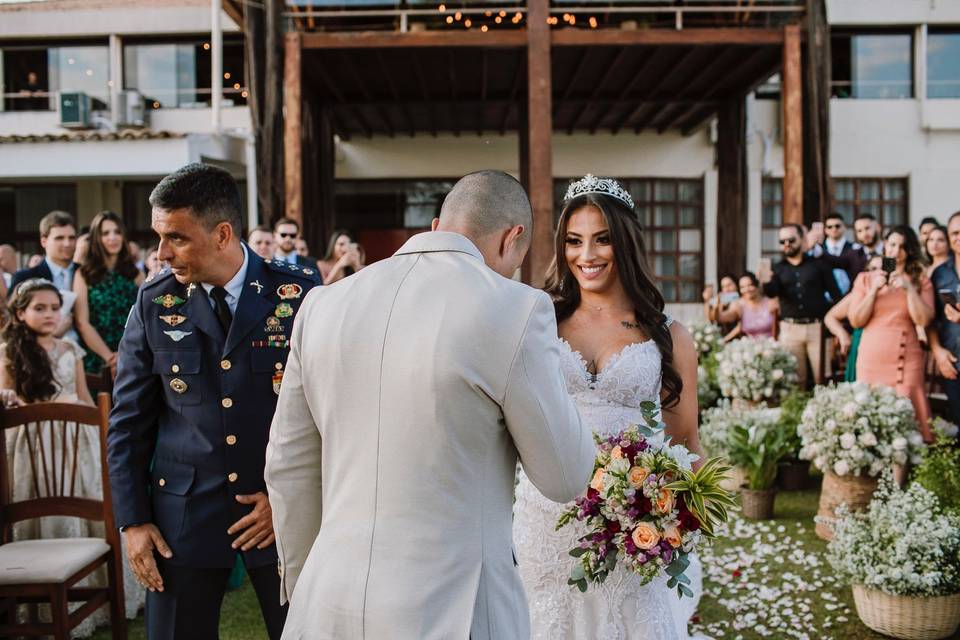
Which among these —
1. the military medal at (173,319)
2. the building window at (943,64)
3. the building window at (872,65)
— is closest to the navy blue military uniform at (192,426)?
the military medal at (173,319)

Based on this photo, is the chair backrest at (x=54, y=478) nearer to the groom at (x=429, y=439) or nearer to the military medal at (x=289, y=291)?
the military medal at (x=289, y=291)

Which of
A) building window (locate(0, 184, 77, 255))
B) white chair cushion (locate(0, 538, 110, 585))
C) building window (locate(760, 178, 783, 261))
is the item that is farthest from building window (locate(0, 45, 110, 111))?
white chair cushion (locate(0, 538, 110, 585))

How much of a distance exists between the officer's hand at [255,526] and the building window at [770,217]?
48.0ft

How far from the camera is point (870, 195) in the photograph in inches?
609

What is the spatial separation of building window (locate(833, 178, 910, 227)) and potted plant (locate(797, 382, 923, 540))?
1083 cm

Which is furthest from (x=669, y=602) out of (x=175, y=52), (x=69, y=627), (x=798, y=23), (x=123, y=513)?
(x=175, y=52)

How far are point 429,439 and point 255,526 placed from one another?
1.19 meters

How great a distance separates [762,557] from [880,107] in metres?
12.5

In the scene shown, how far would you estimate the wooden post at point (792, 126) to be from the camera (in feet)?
35.0

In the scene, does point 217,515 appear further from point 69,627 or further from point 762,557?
point 762,557

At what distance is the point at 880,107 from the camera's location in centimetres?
1516

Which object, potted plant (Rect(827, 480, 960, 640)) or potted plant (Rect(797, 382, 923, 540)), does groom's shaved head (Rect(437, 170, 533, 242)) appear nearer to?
potted plant (Rect(827, 480, 960, 640))

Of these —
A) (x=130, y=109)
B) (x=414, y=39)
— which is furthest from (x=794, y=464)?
(x=130, y=109)

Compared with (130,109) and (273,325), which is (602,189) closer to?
(273,325)
